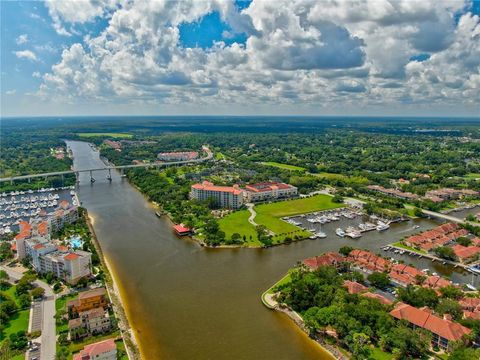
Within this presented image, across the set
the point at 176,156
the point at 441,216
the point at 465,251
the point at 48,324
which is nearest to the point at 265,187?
the point at 441,216

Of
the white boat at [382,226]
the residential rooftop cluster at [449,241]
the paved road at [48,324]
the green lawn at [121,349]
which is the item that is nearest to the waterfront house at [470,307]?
the residential rooftop cluster at [449,241]

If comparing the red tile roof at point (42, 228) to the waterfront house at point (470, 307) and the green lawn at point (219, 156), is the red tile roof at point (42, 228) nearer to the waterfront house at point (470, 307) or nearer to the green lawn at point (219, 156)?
the waterfront house at point (470, 307)

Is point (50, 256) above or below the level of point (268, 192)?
above

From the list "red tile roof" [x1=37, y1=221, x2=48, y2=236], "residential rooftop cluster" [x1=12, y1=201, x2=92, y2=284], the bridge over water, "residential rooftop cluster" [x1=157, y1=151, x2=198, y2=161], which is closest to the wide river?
"residential rooftop cluster" [x1=12, y1=201, x2=92, y2=284]

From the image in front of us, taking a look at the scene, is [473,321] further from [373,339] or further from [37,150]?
[37,150]

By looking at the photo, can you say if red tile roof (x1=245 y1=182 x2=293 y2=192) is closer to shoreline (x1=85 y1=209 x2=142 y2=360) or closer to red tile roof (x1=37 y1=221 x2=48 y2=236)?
shoreline (x1=85 y1=209 x2=142 y2=360)

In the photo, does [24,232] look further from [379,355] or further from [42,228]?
[379,355]
